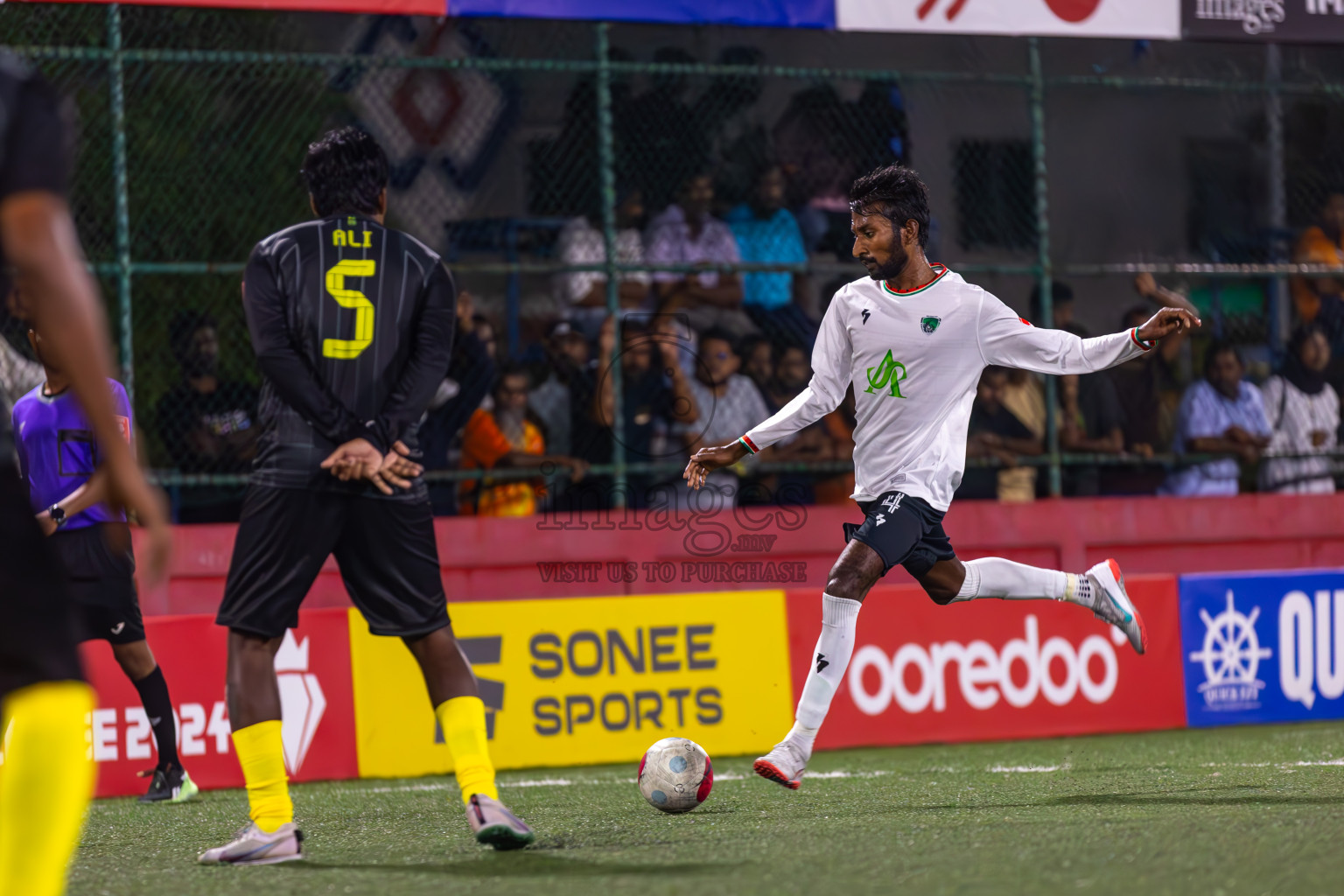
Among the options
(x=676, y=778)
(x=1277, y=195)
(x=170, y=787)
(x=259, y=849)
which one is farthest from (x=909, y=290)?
(x=1277, y=195)

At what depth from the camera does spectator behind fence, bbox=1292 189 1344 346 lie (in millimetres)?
11570

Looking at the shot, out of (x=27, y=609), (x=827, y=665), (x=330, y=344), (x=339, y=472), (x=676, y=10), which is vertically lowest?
Result: (x=827, y=665)

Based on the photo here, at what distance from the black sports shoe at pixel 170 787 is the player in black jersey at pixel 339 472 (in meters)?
2.58

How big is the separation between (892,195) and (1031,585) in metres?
1.66

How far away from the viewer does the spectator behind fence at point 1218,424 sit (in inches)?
432

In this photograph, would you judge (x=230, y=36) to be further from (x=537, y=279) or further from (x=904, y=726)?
(x=904, y=726)

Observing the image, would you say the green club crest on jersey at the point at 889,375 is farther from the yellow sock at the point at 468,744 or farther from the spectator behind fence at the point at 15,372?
the spectator behind fence at the point at 15,372

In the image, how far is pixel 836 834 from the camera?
4992 mm

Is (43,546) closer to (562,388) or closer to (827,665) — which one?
(827,665)

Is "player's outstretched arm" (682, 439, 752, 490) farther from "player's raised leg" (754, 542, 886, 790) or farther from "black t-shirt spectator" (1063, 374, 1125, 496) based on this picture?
"black t-shirt spectator" (1063, 374, 1125, 496)

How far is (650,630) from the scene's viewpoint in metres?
8.61

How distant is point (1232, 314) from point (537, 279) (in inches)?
189

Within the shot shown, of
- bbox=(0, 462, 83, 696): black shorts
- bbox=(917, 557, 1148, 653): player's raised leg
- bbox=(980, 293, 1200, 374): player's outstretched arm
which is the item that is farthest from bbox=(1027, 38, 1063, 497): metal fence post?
bbox=(0, 462, 83, 696): black shorts

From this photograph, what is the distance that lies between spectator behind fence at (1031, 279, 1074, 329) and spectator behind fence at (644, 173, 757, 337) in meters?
1.94
